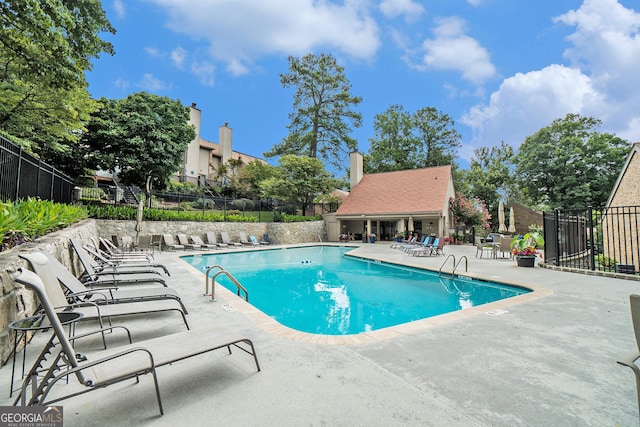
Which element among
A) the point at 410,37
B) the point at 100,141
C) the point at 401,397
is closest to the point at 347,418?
the point at 401,397

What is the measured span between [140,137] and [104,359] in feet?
59.3

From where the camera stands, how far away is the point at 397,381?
2592 millimetres

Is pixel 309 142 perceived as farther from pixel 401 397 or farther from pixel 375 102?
pixel 401 397

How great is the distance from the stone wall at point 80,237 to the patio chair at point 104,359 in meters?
0.63

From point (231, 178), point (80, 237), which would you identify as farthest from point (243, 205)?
point (80, 237)

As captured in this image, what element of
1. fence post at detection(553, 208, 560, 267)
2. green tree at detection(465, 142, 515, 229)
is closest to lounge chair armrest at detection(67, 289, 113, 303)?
fence post at detection(553, 208, 560, 267)

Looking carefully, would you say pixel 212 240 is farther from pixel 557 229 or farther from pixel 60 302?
pixel 557 229

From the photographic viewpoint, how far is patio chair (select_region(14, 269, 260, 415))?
1.79 metres

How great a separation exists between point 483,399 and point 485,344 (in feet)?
4.41

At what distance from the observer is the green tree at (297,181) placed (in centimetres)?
2347

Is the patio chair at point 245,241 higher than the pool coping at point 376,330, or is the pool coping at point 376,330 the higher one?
the patio chair at point 245,241

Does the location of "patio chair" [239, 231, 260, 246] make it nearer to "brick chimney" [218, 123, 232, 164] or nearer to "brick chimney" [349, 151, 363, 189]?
"brick chimney" [349, 151, 363, 189]

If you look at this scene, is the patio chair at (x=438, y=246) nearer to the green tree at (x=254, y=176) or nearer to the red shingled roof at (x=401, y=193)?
the red shingled roof at (x=401, y=193)

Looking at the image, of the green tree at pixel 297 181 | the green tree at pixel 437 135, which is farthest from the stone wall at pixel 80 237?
the green tree at pixel 437 135
